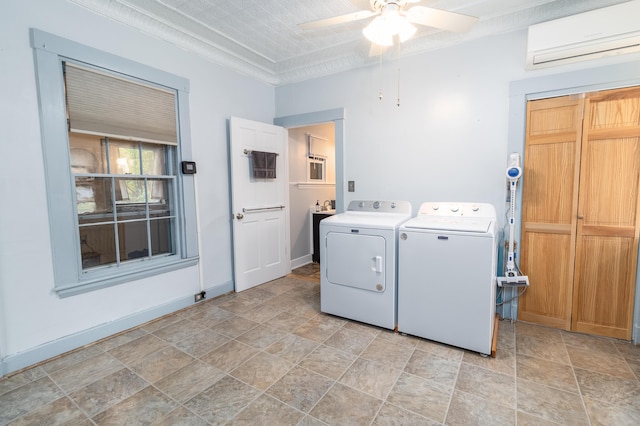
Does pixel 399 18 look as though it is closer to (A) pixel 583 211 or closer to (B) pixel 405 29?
(B) pixel 405 29

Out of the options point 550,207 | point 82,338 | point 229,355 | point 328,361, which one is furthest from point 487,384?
point 82,338

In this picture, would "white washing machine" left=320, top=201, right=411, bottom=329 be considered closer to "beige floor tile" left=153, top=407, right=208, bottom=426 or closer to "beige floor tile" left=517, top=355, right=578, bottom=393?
"beige floor tile" left=517, top=355, right=578, bottom=393

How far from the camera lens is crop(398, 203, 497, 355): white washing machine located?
6.64 ft

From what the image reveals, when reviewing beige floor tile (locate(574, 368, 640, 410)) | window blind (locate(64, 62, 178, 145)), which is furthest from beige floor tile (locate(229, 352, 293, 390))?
window blind (locate(64, 62, 178, 145))

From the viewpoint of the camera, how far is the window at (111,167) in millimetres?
2053

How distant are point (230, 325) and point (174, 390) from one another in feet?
2.70

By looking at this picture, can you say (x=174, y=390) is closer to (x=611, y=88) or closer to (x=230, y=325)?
(x=230, y=325)

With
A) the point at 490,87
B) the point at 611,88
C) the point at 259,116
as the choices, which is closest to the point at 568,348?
the point at 611,88

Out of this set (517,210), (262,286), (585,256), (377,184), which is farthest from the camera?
(262,286)

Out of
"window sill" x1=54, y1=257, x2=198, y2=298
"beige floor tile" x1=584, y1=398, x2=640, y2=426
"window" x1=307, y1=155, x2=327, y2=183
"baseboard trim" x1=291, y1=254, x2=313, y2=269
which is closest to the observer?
"beige floor tile" x1=584, y1=398, x2=640, y2=426

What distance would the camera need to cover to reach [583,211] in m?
2.31

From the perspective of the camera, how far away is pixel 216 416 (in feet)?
5.11

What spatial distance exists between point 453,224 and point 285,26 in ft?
7.36

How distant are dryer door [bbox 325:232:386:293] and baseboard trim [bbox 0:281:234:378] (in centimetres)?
153
